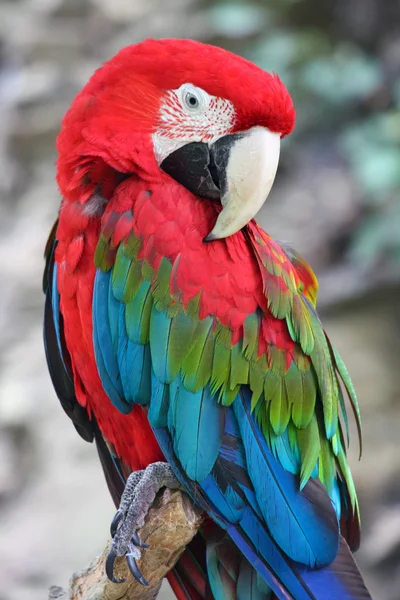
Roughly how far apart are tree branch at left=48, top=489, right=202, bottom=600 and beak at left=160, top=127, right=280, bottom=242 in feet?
1.21

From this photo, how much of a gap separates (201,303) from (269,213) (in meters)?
1.78

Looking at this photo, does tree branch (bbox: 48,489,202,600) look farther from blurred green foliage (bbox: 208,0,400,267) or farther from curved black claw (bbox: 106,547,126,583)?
blurred green foliage (bbox: 208,0,400,267)

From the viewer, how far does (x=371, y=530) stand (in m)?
2.14

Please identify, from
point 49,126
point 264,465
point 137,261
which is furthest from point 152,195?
point 49,126

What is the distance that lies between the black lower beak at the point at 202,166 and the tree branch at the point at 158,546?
0.42 metres

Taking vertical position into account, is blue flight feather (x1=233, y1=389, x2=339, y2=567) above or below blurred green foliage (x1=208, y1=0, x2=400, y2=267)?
below

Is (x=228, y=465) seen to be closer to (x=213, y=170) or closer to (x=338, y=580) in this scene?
(x=338, y=580)

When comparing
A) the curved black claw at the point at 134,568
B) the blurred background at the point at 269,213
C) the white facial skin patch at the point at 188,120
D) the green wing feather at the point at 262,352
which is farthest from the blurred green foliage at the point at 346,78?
the curved black claw at the point at 134,568

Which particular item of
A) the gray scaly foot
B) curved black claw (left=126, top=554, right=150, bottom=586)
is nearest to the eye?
the gray scaly foot

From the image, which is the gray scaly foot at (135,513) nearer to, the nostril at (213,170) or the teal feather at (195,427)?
the teal feather at (195,427)

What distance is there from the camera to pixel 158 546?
100 cm

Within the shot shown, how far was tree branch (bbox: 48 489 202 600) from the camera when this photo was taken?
1.00 meters

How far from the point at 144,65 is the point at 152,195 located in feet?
0.59

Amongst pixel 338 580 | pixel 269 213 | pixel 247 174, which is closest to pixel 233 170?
pixel 247 174
